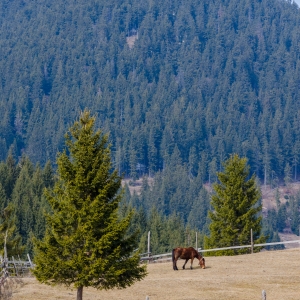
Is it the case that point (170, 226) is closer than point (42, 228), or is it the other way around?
point (42, 228)

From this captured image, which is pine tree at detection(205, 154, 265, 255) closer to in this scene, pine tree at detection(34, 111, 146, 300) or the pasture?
the pasture

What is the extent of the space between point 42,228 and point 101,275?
75566 millimetres

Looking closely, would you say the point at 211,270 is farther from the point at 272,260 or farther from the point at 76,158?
the point at 76,158

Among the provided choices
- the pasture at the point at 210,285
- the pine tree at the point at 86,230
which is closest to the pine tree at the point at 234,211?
the pasture at the point at 210,285

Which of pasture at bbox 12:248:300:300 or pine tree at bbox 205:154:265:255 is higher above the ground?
→ pine tree at bbox 205:154:265:255

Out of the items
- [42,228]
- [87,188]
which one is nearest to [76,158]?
[87,188]

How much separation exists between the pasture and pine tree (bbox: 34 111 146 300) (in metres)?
2.58

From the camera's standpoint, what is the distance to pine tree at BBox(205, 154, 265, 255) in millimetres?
67000

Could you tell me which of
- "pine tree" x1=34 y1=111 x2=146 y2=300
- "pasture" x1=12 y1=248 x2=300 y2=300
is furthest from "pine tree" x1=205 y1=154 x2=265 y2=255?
"pine tree" x1=34 y1=111 x2=146 y2=300

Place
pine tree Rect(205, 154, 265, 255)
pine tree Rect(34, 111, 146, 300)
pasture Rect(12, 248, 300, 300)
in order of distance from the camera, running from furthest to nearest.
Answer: pine tree Rect(205, 154, 265, 255) → pasture Rect(12, 248, 300, 300) → pine tree Rect(34, 111, 146, 300)

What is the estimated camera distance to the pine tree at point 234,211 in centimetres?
6700

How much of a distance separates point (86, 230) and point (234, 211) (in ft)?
125

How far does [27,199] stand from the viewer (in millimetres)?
112625

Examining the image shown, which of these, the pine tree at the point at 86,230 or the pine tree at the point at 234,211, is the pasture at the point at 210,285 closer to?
the pine tree at the point at 86,230
